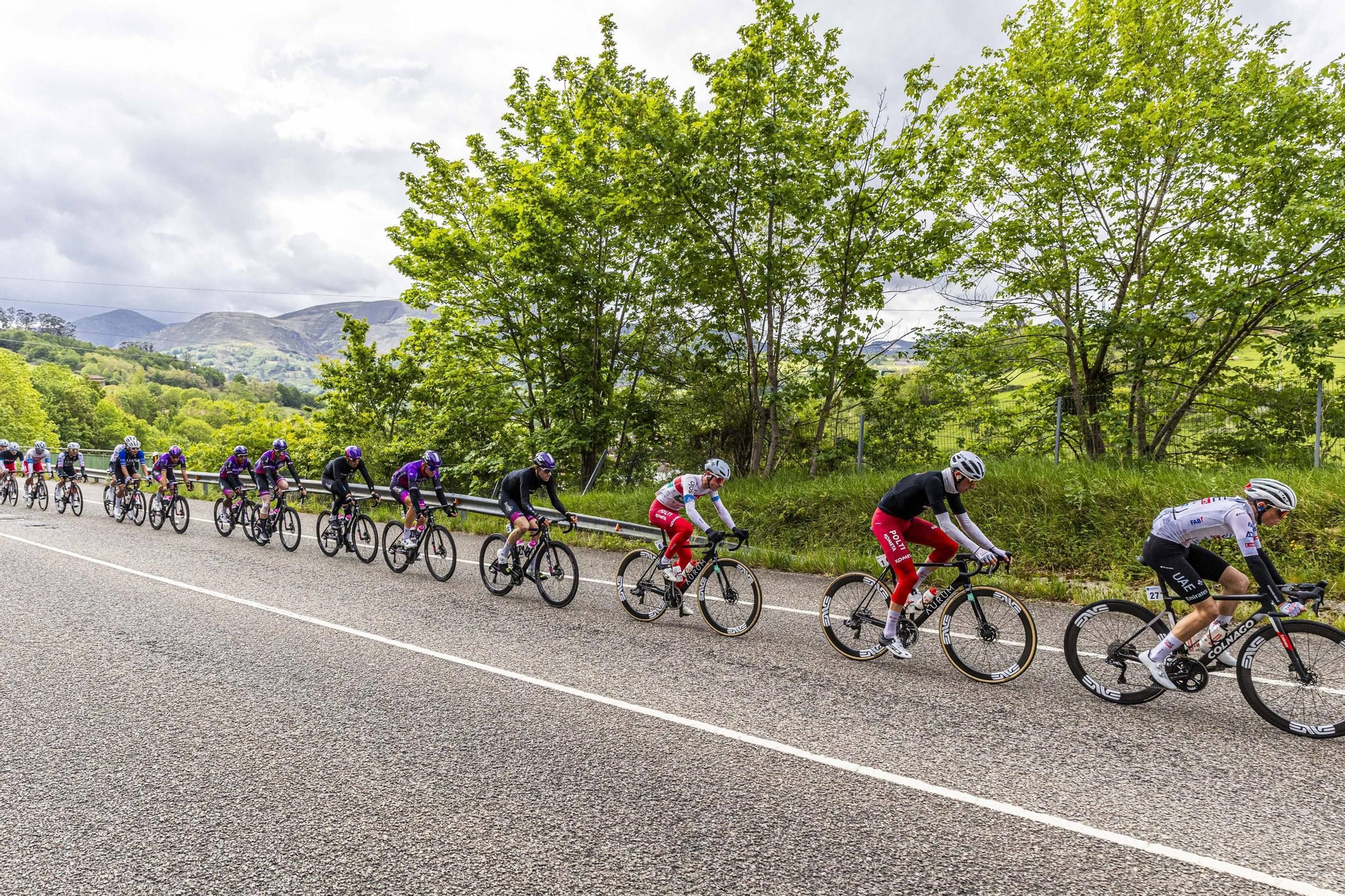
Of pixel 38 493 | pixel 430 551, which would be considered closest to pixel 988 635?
pixel 430 551

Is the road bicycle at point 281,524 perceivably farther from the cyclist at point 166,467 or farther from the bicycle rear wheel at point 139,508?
the bicycle rear wheel at point 139,508

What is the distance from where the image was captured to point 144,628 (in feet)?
24.4

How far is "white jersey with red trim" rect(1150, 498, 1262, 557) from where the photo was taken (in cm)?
501

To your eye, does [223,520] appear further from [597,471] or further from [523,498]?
[523,498]

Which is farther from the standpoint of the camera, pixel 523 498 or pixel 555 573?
pixel 523 498

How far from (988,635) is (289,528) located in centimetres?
1229

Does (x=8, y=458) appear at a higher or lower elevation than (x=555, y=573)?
higher

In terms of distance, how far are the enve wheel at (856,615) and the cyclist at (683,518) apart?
3.80 ft

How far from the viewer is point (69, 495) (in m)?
19.7

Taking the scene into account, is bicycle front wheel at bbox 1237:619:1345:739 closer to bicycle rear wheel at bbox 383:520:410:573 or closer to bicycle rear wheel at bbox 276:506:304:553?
bicycle rear wheel at bbox 383:520:410:573

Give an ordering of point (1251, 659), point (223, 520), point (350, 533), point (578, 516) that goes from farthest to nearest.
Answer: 1. point (223, 520)
2. point (350, 533)
3. point (578, 516)
4. point (1251, 659)

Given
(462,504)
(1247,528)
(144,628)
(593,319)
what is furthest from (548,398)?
(1247,528)

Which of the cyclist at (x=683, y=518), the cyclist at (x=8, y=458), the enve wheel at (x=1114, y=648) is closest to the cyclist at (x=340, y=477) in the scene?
the cyclist at (x=683, y=518)

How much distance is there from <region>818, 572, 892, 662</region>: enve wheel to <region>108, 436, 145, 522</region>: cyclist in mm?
17183
